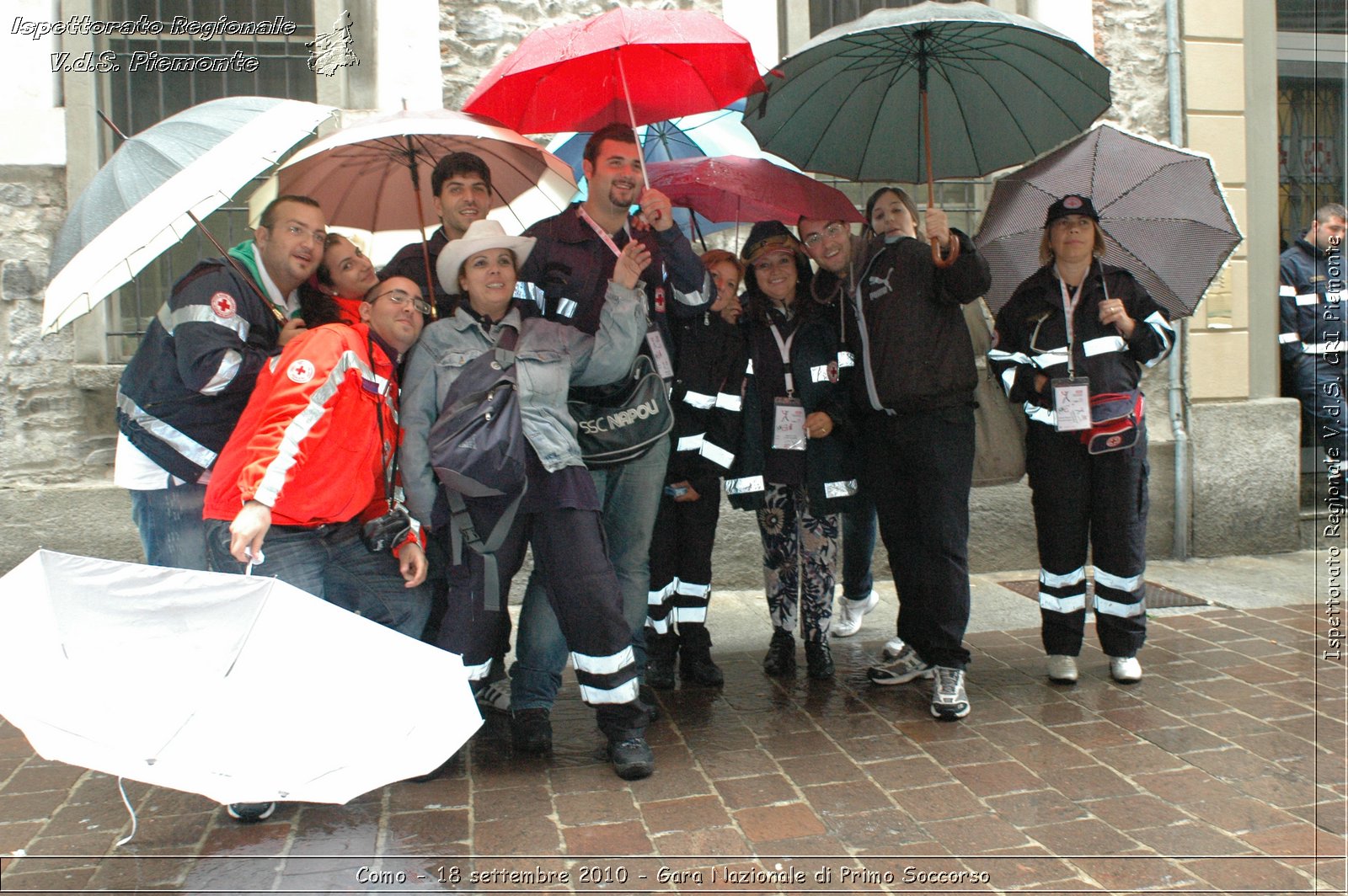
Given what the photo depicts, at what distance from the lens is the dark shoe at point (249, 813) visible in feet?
11.3

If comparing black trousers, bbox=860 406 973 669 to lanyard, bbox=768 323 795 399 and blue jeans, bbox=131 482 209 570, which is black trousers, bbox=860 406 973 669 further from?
blue jeans, bbox=131 482 209 570

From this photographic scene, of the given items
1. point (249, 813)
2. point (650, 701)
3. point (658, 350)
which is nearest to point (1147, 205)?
point (658, 350)

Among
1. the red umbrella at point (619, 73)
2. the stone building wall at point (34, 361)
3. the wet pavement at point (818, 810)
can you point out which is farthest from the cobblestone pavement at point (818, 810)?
the red umbrella at point (619, 73)

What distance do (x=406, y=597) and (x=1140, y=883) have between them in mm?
2372

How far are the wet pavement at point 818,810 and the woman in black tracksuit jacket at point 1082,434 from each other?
12.4 inches

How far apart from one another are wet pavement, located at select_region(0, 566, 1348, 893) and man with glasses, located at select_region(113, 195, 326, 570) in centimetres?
103

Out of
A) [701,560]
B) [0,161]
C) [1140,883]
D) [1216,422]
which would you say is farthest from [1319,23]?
[0,161]

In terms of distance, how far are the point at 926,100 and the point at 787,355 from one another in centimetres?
112

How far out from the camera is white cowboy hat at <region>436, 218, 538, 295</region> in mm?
3707

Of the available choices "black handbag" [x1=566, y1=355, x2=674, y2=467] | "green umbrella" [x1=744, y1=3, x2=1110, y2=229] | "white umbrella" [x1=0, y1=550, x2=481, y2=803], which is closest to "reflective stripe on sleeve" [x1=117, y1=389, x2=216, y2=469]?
"white umbrella" [x1=0, y1=550, x2=481, y2=803]

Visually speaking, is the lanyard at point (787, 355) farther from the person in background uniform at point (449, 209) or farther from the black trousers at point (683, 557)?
the person in background uniform at point (449, 209)

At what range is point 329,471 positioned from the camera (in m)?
3.42

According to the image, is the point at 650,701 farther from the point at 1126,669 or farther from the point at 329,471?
the point at 1126,669

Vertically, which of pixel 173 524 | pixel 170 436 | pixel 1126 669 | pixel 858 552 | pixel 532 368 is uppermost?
pixel 532 368
